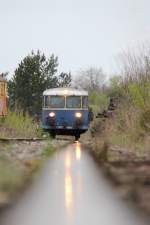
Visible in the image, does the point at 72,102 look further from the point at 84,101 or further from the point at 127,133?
the point at 127,133

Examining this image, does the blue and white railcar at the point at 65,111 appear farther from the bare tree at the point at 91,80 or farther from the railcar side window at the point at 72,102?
the bare tree at the point at 91,80

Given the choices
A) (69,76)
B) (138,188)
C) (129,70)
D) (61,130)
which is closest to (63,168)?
(138,188)

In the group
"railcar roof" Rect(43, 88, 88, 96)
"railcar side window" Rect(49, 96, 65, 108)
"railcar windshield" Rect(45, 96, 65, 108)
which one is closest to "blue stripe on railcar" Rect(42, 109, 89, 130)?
"railcar windshield" Rect(45, 96, 65, 108)

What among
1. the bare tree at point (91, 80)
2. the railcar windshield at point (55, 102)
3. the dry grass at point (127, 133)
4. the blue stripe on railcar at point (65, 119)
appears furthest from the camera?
the bare tree at point (91, 80)

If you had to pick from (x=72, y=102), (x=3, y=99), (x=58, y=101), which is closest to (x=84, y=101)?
(x=72, y=102)

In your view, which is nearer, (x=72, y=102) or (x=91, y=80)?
(x=72, y=102)

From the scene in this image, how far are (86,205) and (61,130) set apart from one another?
945 inches

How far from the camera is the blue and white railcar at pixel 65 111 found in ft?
99.3

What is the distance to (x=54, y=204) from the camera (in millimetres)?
6777

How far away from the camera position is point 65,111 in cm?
3053

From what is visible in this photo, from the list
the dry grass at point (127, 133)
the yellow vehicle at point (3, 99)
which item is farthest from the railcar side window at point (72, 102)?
the yellow vehicle at point (3, 99)

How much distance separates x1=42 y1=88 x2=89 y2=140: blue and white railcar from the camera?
30.3 metres

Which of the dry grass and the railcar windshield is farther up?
the railcar windshield

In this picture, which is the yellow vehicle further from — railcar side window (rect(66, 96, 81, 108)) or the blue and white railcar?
railcar side window (rect(66, 96, 81, 108))
